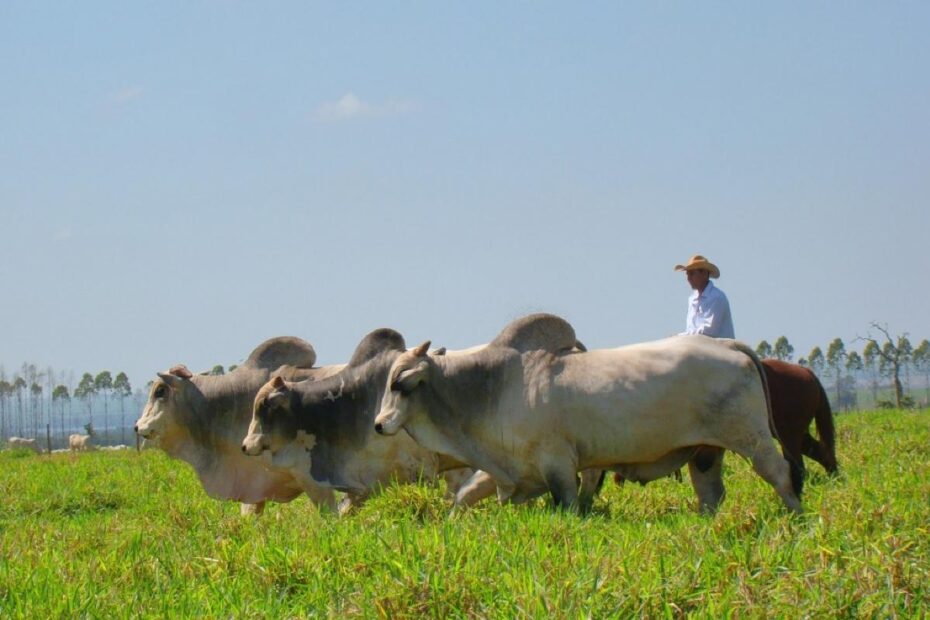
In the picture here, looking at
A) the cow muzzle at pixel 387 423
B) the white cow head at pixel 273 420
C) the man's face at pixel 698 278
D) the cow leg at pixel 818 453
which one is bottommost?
the cow leg at pixel 818 453

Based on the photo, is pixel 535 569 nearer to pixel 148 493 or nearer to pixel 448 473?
pixel 448 473

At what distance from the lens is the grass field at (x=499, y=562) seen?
4551 mm

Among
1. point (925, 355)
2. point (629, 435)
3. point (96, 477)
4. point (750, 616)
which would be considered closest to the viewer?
point (750, 616)

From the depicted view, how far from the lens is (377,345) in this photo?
9188mm

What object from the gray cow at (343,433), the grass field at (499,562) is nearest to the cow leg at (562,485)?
the grass field at (499,562)

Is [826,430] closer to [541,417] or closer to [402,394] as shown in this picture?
[541,417]

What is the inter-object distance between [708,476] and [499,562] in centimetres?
305

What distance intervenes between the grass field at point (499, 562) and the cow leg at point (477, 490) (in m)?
0.85

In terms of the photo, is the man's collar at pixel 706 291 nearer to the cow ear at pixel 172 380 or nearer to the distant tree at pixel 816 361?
the cow ear at pixel 172 380

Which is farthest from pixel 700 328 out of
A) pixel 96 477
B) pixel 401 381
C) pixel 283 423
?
pixel 96 477

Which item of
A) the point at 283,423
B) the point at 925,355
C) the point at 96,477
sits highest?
the point at 283,423

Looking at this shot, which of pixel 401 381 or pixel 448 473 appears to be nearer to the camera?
pixel 401 381

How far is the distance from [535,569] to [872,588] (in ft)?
4.03

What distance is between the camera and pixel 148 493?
40.2ft
